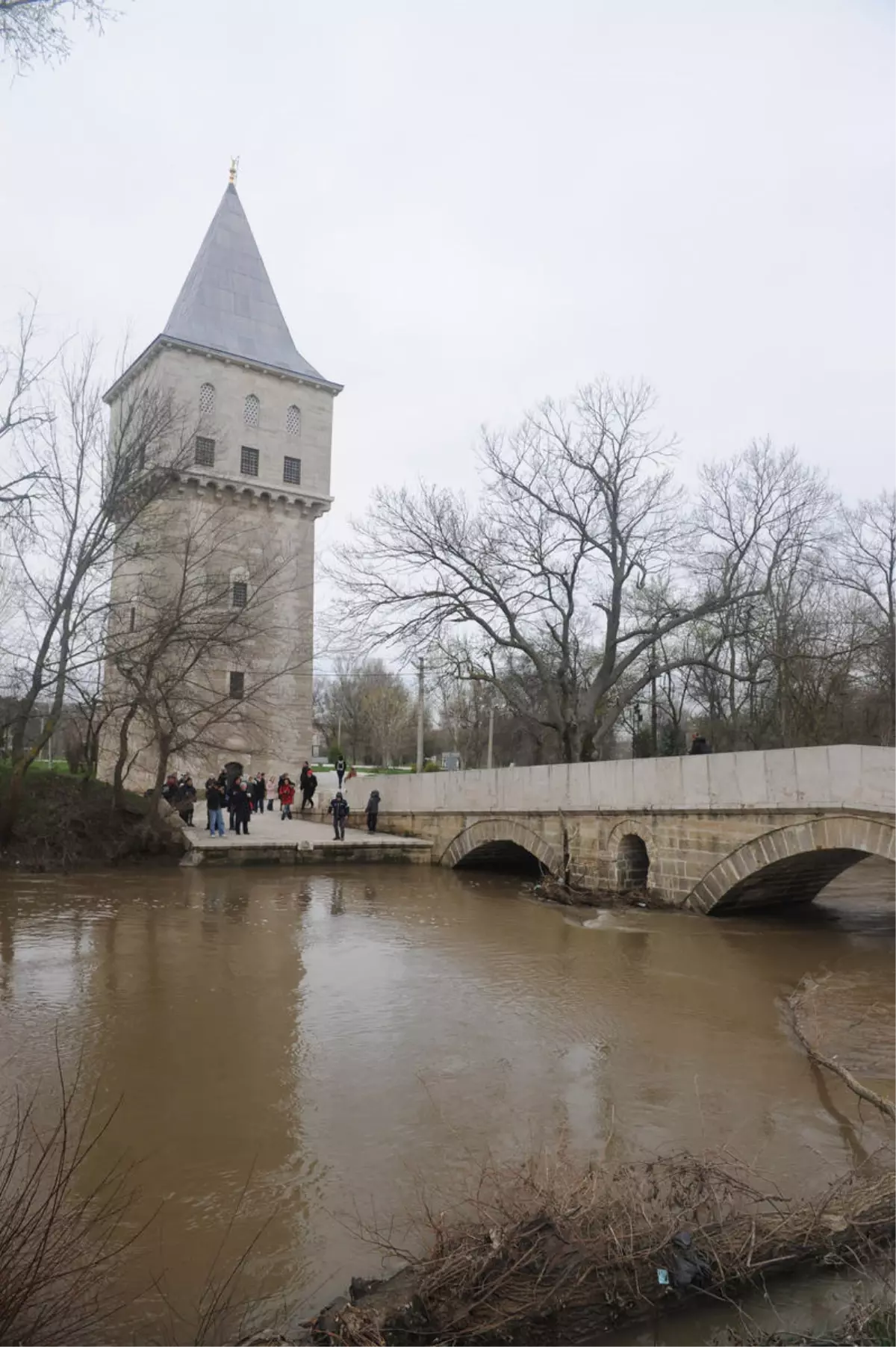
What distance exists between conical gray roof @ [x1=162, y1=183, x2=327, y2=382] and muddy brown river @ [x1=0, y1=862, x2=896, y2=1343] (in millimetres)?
28608

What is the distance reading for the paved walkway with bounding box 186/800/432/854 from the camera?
18531 mm

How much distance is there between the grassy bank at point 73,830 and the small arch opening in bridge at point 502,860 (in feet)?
20.7

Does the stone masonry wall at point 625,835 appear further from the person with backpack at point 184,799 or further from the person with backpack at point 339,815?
the person with backpack at point 184,799

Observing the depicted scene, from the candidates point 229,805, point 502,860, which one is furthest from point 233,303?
point 502,860

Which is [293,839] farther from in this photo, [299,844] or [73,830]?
[73,830]

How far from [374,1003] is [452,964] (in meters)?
1.90

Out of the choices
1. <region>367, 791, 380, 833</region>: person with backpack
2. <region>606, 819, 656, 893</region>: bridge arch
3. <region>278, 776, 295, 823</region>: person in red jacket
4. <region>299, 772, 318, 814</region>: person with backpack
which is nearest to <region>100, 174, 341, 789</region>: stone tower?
<region>299, 772, 318, 814</region>: person with backpack

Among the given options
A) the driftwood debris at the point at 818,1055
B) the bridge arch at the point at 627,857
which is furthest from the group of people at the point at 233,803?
the driftwood debris at the point at 818,1055

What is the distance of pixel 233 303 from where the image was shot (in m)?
36.8

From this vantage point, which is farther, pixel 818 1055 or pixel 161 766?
pixel 161 766

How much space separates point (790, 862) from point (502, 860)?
367 inches

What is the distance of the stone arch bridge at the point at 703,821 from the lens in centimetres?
1023

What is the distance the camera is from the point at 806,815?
1077cm

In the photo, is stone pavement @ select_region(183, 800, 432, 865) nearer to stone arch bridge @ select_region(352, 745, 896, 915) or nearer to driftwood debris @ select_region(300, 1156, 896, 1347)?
stone arch bridge @ select_region(352, 745, 896, 915)
